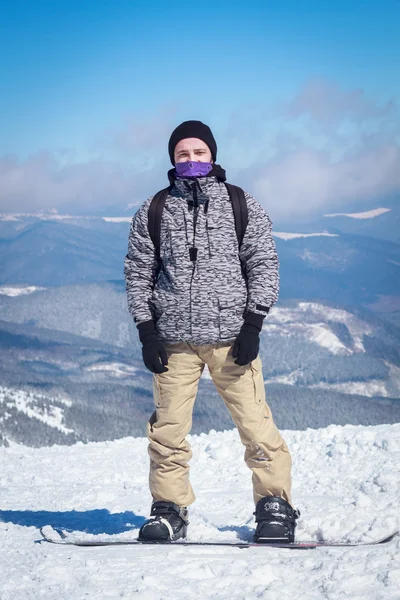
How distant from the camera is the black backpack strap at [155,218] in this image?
4.41 m

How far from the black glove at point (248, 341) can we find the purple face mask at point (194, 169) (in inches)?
43.7

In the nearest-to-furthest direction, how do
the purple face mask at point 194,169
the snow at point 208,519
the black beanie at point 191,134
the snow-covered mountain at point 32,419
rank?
the snow at point 208,519 < the purple face mask at point 194,169 < the black beanie at point 191,134 < the snow-covered mountain at point 32,419

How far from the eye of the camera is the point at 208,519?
575cm

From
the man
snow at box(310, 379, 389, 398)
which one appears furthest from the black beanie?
snow at box(310, 379, 389, 398)

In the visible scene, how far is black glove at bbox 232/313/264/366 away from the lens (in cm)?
426

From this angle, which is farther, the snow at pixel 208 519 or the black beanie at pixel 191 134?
the black beanie at pixel 191 134

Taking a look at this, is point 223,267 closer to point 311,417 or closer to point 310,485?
point 310,485

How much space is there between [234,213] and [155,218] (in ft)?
1.93

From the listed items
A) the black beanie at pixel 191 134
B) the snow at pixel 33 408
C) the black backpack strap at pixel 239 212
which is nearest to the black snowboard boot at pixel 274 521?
the black backpack strap at pixel 239 212

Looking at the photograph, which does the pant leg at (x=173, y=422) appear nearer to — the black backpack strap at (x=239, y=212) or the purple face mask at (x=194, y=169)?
the black backpack strap at (x=239, y=212)

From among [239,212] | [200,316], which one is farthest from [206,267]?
[239,212]

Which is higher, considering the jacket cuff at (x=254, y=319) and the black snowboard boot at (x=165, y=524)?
the jacket cuff at (x=254, y=319)

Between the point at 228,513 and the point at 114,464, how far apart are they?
137 inches

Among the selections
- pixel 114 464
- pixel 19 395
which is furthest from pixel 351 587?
pixel 19 395
